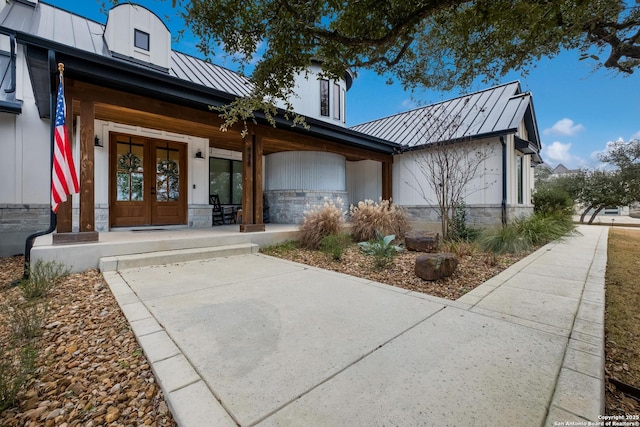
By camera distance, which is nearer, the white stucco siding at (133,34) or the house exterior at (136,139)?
the house exterior at (136,139)

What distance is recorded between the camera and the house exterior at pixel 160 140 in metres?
4.62

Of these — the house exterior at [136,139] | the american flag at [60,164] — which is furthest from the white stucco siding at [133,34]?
the american flag at [60,164]

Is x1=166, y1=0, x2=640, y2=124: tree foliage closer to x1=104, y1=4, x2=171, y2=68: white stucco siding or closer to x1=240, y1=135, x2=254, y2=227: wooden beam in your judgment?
x1=240, y1=135, x2=254, y2=227: wooden beam

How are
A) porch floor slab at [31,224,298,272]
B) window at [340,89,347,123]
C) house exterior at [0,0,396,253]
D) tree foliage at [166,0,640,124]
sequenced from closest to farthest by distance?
tree foliage at [166,0,640,124], porch floor slab at [31,224,298,272], house exterior at [0,0,396,253], window at [340,89,347,123]

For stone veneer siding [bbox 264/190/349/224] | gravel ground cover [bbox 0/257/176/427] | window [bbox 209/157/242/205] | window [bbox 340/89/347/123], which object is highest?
window [bbox 340/89/347/123]

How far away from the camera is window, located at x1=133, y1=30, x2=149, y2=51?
26.3 ft

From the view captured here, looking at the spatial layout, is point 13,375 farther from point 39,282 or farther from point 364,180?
point 364,180

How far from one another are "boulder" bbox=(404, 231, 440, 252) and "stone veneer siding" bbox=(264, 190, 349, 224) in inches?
143

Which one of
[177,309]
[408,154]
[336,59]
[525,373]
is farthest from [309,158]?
[525,373]

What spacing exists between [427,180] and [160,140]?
27.8ft

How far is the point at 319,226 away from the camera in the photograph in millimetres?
6383

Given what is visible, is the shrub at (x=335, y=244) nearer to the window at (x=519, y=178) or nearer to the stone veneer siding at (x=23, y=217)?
the stone veneer siding at (x=23, y=217)

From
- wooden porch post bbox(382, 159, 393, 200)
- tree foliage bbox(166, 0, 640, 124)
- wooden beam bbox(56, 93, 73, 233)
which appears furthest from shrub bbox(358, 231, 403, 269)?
wooden porch post bbox(382, 159, 393, 200)

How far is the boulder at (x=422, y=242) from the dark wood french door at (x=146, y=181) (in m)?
6.32
